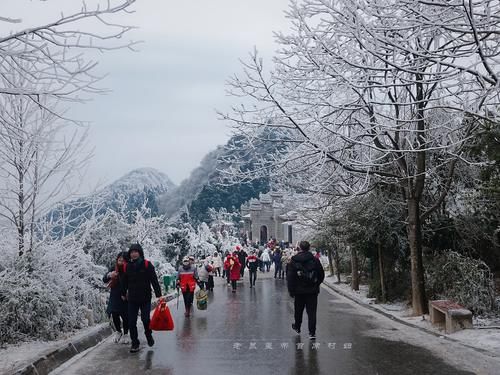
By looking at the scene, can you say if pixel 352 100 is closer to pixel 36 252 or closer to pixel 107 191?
pixel 36 252

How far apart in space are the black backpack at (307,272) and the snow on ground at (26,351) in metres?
4.24

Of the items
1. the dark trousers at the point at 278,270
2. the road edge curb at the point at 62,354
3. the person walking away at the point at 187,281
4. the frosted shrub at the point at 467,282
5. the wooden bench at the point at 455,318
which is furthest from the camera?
the dark trousers at the point at 278,270

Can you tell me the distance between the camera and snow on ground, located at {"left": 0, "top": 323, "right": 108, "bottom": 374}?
8375mm

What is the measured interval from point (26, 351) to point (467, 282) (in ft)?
29.4

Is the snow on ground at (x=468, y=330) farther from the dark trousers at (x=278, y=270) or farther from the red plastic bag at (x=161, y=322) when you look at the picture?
the dark trousers at (x=278, y=270)

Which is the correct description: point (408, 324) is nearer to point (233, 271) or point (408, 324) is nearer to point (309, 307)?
point (309, 307)

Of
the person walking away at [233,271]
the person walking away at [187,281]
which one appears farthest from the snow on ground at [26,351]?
the person walking away at [233,271]

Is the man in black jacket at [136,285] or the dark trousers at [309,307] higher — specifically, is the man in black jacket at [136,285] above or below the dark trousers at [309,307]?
above

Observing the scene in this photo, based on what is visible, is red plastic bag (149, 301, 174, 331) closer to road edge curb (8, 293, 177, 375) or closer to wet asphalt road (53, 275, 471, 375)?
wet asphalt road (53, 275, 471, 375)

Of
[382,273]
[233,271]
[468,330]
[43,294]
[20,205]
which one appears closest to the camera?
[43,294]

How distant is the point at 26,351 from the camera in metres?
9.52

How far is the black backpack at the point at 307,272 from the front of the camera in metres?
11.0

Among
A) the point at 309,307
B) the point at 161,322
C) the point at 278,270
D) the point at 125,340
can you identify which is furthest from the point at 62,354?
the point at 278,270

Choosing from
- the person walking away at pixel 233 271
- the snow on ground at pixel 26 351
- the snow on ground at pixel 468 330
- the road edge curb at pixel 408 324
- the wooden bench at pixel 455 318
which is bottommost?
the road edge curb at pixel 408 324
